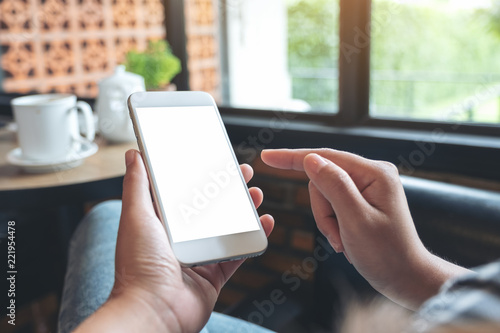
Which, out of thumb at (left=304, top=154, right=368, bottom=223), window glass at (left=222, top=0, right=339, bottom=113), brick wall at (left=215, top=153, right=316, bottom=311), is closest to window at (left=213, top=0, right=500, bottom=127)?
window glass at (left=222, top=0, right=339, bottom=113)

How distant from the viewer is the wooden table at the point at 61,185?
93 cm

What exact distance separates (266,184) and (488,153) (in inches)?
27.1

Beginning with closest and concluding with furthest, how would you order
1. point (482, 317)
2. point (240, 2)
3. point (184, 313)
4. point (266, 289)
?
point (482, 317)
point (184, 313)
point (266, 289)
point (240, 2)

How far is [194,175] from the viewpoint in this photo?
0.65 meters

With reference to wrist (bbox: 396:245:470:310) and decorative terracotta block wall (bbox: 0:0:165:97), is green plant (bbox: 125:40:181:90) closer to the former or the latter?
decorative terracotta block wall (bbox: 0:0:165:97)

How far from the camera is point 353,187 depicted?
1.89ft

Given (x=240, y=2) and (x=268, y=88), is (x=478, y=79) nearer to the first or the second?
(x=268, y=88)

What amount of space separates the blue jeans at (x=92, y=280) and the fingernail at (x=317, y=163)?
36 cm

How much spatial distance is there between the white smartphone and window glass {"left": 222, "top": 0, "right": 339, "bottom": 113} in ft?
7.76

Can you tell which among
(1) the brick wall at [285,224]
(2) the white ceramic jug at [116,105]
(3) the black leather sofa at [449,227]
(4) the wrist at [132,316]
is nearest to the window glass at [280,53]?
(1) the brick wall at [285,224]

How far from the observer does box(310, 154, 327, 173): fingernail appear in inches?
22.9

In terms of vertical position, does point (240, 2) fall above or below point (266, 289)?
above

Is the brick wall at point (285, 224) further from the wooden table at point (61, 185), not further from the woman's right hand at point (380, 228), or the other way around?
the woman's right hand at point (380, 228)

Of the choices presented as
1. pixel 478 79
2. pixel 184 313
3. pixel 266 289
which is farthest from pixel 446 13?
pixel 184 313
